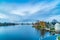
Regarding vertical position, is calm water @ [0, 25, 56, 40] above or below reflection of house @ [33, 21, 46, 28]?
below

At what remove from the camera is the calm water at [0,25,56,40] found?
308cm

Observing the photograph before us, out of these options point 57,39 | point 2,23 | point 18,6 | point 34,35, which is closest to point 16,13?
point 18,6

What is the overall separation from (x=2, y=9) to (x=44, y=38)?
39.0 inches

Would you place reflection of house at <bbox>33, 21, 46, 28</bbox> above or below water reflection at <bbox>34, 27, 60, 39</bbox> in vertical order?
above

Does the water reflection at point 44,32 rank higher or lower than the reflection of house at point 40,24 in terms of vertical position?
lower

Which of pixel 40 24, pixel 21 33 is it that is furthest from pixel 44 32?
pixel 21 33

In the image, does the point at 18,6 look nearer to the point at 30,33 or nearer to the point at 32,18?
the point at 32,18

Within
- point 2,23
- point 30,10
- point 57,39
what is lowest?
point 57,39

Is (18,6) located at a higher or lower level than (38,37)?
higher

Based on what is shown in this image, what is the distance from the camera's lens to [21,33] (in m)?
3.08

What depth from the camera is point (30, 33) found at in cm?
313

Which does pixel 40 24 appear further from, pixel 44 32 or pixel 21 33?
pixel 21 33

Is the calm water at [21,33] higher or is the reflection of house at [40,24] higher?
the reflection of house at [40,24]

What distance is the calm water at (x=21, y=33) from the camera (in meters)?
3.08
